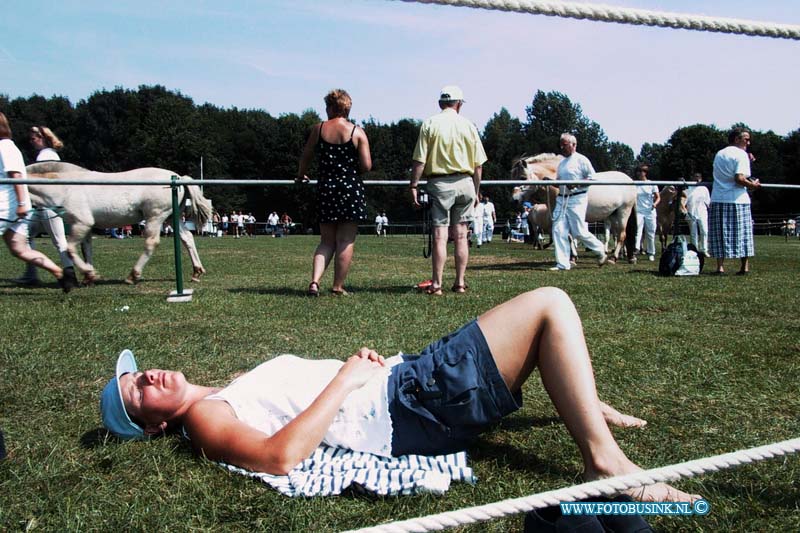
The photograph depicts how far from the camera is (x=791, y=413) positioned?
2967 millimetres

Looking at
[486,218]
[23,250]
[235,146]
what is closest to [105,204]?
[23,250]

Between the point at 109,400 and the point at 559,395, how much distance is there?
177 centimetres

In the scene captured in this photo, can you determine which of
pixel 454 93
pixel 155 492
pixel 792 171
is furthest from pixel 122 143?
pixel 155 492

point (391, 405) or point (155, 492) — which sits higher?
point (391, 405)

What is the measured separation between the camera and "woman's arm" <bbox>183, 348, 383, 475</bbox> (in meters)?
2.11

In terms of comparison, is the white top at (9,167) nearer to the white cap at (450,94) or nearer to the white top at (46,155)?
the white top at (46,155)

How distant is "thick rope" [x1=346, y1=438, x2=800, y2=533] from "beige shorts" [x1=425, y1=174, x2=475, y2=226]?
18.8 ft

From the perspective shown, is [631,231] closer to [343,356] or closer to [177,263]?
[177,263]

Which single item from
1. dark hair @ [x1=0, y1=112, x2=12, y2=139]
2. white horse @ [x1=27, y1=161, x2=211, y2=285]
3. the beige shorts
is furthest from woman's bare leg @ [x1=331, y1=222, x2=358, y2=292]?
dark hair @ [x1=0, y1=112, x2=12, y2=139]

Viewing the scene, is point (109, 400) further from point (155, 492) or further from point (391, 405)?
point (391, 405)

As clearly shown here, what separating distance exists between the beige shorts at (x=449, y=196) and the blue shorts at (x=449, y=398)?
488 centimetres

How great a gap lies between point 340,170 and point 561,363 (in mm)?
5019

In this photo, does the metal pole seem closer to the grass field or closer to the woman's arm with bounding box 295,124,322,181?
the grass field

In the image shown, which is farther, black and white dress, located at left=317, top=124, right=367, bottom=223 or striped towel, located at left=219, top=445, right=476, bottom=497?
black and white dress, located at left=317, top=124, right=367, bottom=223
